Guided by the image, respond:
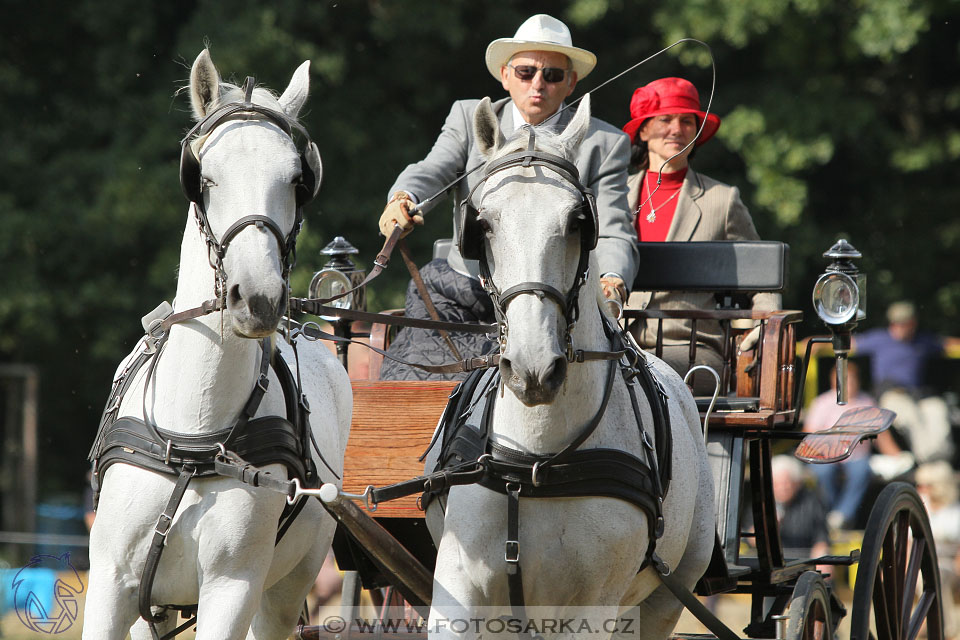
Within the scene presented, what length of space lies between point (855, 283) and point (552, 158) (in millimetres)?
2052

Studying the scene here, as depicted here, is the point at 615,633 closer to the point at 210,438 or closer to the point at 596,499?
the point at 596,499

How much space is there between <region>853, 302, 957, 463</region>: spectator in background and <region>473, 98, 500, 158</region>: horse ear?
7667 mm

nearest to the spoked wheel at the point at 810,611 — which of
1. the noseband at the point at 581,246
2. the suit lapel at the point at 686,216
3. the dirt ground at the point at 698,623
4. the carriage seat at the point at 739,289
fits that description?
the carriage seat at the point at 739,289

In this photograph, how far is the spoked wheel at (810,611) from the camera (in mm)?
4070

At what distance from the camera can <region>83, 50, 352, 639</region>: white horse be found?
311 centimetres

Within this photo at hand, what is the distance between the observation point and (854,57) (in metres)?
11.2

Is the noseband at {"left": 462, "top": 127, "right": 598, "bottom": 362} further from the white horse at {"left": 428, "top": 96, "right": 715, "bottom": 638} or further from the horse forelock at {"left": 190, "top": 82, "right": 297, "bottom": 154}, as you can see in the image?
the horse forelock at {"left": 190, "top": 82, "right": 297, "bottom": 154}

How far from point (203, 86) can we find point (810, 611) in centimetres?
262

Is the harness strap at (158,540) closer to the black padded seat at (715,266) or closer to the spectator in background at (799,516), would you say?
the black padded seat at (715,266)

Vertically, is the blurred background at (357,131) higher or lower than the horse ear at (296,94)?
higher

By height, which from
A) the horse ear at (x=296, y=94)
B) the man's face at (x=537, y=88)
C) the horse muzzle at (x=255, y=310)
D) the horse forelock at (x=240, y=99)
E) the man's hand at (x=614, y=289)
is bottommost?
the horse muzzle at (x=255, y=310)

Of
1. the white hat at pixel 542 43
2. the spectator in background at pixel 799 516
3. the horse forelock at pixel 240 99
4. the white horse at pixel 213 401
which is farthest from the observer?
the spectator in background at pixel 799 516

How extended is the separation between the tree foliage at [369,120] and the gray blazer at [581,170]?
5152 mm

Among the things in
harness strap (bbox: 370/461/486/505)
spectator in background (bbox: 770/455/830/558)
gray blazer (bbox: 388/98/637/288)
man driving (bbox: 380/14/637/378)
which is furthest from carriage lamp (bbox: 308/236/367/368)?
spectator in background (bbox: 770/455/830/558)
